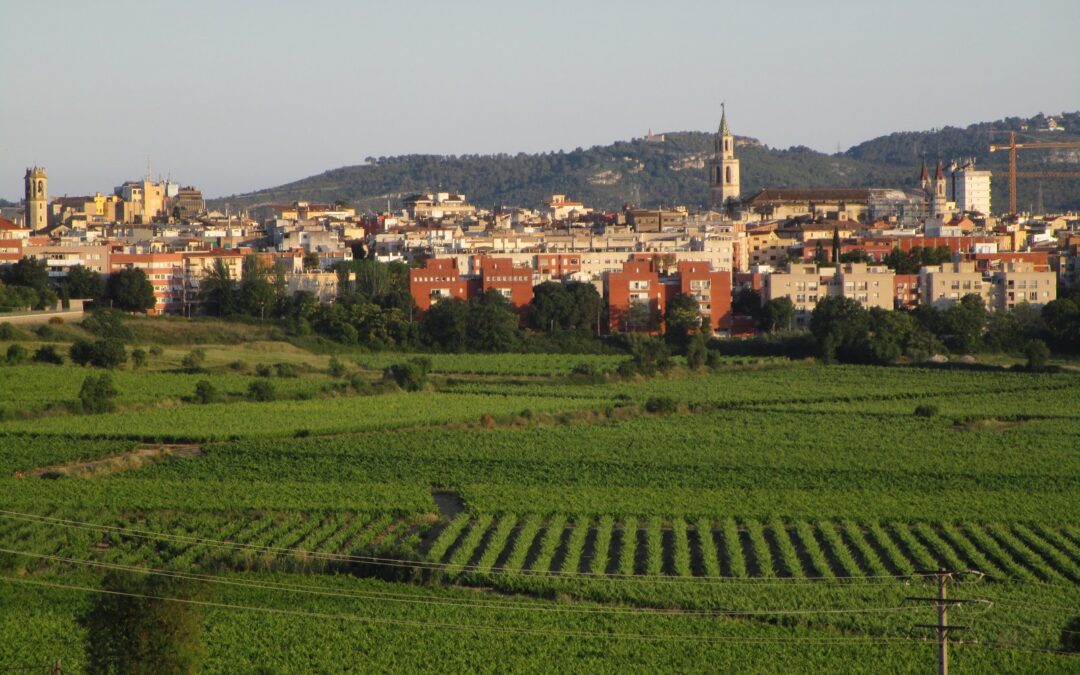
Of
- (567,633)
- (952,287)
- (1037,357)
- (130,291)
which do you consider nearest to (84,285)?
(130,291)

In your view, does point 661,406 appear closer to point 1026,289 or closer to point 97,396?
point 97,396

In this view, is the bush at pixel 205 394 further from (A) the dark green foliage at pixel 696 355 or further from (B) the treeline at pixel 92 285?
(B) the treeline at pixel 92 285

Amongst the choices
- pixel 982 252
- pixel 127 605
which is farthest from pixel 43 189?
pixel 127 605

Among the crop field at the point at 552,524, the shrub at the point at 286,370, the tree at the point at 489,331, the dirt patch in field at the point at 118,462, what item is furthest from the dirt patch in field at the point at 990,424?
the tree at the point at 489,331

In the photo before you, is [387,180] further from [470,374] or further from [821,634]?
[821,634]

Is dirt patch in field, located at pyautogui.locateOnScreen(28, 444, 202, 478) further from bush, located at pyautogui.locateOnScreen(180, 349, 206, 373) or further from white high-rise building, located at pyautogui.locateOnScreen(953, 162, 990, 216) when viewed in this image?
white high-rise building, located at pyautogui.locateOnScreen(953, 162, 990, 216)

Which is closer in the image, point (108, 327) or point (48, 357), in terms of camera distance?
point (48, 357)
